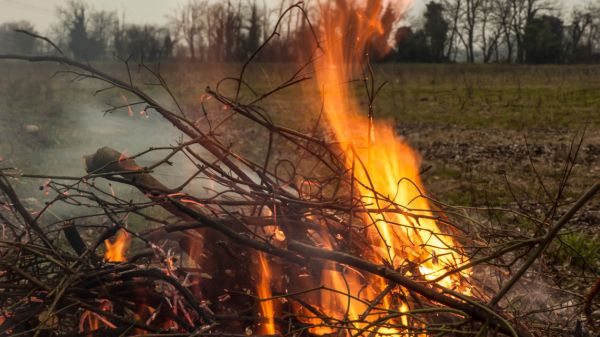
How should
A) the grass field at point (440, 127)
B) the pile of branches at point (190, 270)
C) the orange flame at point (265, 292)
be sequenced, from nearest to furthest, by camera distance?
the pile of branches at point (190, 270)
the orange flame at point (265, 292)
the grass field at point (440, 127)

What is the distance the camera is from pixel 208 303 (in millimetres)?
2090

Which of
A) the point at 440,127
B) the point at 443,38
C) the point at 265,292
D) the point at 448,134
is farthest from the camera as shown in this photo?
the point at 443,38

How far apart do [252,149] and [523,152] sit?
468 cm

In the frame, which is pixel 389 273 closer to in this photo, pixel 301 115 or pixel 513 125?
pixel 513 125

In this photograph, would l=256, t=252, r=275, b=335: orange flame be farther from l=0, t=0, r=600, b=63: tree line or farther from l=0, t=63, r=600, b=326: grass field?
l=0, t=0, r=600, b=63: tree line

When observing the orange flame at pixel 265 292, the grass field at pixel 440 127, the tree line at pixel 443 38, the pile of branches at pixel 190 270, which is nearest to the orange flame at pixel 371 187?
the pile of branches at pixel 190 270

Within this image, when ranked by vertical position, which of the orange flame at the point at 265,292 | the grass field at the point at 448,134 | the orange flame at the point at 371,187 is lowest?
the grass field at the point at 448,134

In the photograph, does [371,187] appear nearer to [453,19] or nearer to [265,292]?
[265,292]

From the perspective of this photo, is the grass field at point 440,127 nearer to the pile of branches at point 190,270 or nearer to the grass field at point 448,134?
the grass field at point 448,134

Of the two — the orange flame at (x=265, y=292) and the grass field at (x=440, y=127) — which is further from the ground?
the orange flame at (x=265, y=292)

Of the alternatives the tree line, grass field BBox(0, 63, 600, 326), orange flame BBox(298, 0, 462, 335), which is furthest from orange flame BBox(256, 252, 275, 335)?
the tree line

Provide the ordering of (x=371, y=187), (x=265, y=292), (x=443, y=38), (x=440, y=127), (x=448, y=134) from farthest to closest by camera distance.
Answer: (x=443, y=38), (x=440, y=127), (x=448, y=134), (x=371, y=187), (x=265, y=292)

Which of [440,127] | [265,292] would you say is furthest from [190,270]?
[440,127]

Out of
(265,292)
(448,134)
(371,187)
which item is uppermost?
(371,187)
